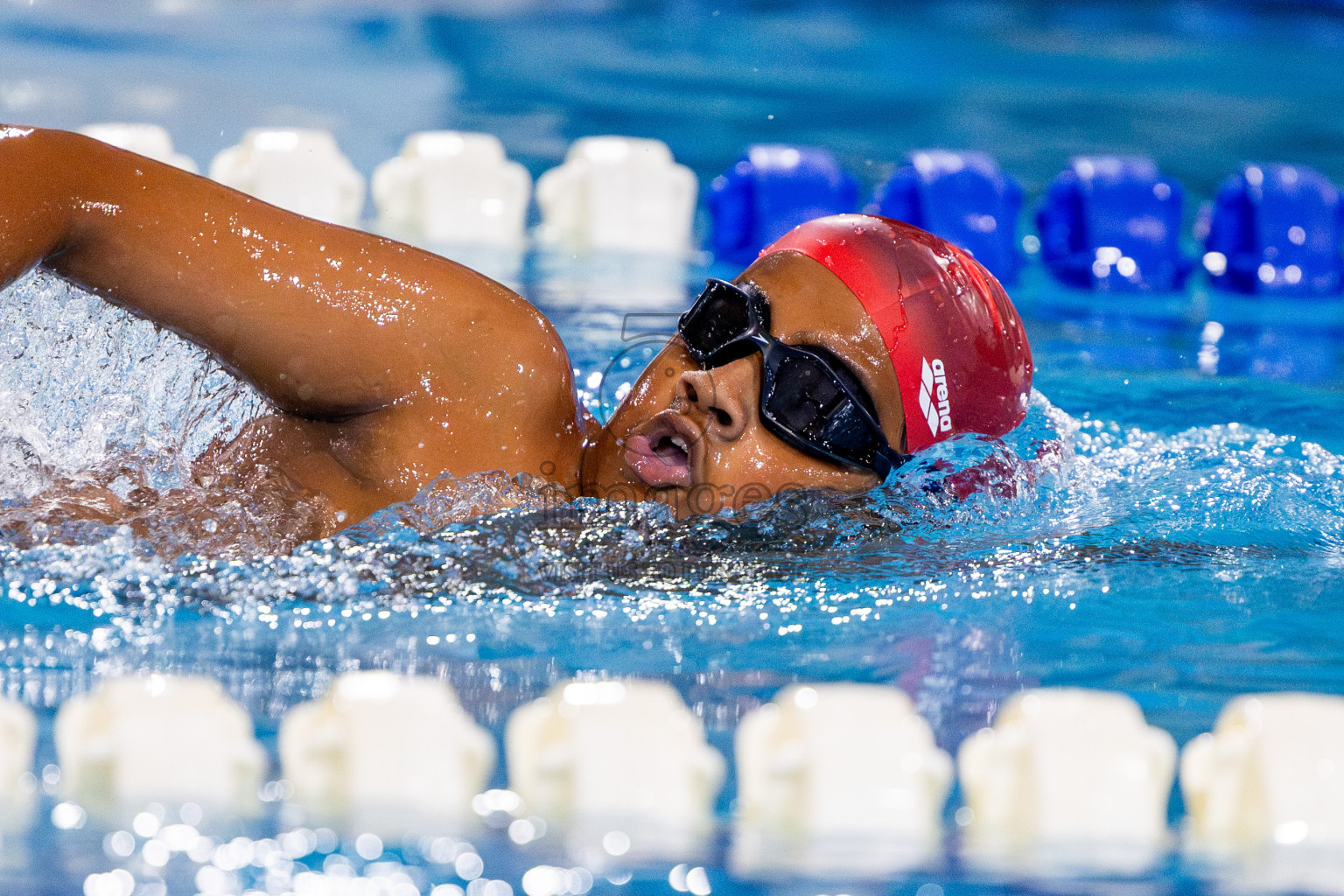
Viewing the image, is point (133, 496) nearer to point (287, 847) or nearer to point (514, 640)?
point (514, 640)

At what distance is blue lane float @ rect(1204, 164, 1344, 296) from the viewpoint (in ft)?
16.5

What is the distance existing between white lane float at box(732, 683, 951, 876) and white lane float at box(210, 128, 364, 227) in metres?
3.72

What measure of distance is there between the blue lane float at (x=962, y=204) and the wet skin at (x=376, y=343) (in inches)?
122

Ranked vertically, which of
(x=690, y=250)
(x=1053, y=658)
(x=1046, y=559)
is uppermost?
(x=690, y=250)

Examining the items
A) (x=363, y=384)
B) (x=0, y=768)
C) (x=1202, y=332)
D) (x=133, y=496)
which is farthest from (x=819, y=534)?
(x=1202, y=332)

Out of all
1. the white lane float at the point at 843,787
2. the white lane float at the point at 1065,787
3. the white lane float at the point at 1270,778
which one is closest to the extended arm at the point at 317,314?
the white lane float at the point at 843,787

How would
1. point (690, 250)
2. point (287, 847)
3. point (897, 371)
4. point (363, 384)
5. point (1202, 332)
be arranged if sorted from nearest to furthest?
1. point (287, 847)
2. point (363, 384)
3. point (897, 371)
4. point (1202, 332)
5. point (690, 250)

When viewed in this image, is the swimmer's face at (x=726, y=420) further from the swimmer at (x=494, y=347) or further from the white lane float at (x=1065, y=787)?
the white lane float at (x=1065, y=787)

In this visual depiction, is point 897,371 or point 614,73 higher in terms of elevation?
→ point 614,73

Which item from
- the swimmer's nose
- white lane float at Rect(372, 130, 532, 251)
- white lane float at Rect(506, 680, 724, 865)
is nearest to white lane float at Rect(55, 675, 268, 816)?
white lane float at Rect(506, 680, 724, 865)

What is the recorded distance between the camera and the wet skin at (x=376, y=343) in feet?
5.17

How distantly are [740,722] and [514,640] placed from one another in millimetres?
319

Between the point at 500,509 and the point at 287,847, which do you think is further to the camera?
the point at 500,509

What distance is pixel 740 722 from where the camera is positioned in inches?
61.8
